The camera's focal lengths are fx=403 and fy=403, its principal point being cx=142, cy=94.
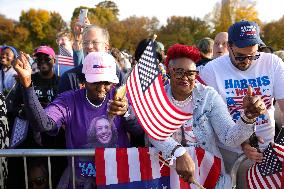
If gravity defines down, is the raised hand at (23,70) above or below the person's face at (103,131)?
above

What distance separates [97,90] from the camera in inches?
128

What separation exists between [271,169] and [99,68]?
1592 mm

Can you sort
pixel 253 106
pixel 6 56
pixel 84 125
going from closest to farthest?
pixel 253 106 < pixel 84 125 < pixel 6 56

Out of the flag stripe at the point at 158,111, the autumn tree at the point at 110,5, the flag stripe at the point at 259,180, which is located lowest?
the flag stripe at the point at 259,180

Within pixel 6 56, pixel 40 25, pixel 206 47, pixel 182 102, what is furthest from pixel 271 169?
Answer: pixel 40 25

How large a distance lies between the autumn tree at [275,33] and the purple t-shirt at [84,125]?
144ft

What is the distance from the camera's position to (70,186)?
129 inches

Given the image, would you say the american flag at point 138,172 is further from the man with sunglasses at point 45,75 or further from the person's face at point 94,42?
the man with sunglasses at point 45,75

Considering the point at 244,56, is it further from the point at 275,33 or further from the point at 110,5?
the point at 110,5

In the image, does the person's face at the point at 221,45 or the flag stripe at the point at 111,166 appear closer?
the flag stripe at the point at 111,166

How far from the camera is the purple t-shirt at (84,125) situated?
3203 millimetres

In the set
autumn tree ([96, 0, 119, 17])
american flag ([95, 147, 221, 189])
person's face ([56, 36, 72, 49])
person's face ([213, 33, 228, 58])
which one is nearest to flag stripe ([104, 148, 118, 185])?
american flag ([95, 147, 221, 189])

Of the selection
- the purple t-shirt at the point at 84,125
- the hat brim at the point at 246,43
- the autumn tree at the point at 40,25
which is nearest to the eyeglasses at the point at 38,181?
the purple t-shirt at the point at 84,125

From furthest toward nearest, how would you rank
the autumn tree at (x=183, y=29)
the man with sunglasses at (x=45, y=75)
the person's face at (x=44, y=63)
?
1. the autumn tree at (x=183, y=29)
2. the person's face at (x=44, y=63)
3. the man with sunglasses at (x=45, y=75)
